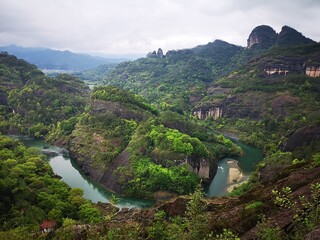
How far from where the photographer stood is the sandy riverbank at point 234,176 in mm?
71469

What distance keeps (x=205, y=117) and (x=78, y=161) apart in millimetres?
69793

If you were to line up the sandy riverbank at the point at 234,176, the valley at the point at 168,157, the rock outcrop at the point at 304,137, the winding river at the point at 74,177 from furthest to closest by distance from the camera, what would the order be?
1. the sandy riverbank at the point at 234,176
2. the rock outcrop at the point at 304,137
3. the winding river at the point at 74,177
4. the valley at the point at 168,157

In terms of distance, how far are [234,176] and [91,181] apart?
108 ft

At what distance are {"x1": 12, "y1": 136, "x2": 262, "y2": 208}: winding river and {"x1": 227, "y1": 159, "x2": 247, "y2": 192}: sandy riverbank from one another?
2.84 ft

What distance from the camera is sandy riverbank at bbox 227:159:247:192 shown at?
234 ft

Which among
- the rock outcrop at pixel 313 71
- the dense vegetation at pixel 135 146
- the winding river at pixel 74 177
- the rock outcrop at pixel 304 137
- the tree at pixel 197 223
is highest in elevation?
the rock outcrop at pixel 313 71

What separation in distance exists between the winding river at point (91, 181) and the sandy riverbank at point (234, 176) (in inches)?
34.1

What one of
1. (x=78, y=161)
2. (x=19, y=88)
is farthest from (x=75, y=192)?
(x=19, y=88)

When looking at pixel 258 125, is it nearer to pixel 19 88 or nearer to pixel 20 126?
pixel 20 126

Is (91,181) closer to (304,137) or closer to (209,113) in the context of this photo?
(304,137)

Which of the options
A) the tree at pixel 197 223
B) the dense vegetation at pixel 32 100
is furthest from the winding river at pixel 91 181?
the tree at pixel 197 223

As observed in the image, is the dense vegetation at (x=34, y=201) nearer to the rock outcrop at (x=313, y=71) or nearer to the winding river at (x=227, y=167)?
the winding river at (x=227, y=167)

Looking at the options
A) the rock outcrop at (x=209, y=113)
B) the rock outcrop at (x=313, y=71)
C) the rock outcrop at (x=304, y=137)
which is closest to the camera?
the rock outcrop at (x=304, y=137)

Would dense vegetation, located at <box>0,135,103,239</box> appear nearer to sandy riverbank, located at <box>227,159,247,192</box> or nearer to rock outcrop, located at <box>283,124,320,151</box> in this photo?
sandy riverbank, located at <box>227,159,247,192</box>
